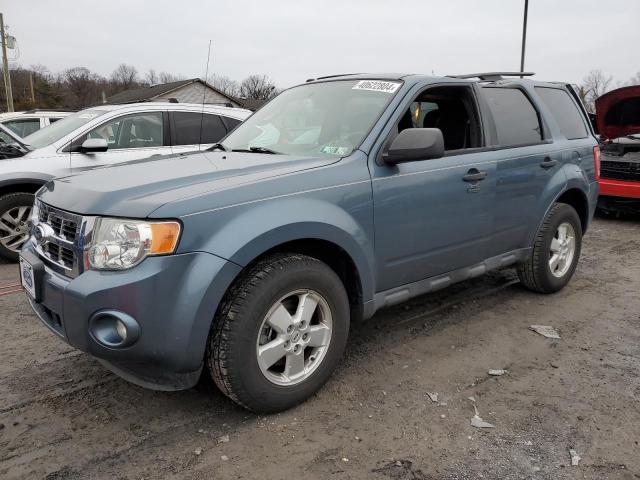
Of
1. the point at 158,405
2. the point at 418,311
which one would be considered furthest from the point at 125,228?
the point at 418,311

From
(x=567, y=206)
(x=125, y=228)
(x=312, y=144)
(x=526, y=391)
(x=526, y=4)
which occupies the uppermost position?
(x=526, y=4)

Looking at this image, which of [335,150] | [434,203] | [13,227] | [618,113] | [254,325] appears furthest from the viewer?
[618,113]

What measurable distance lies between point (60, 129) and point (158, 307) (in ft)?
16.7

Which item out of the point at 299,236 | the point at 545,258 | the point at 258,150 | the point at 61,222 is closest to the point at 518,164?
the point at 545,258

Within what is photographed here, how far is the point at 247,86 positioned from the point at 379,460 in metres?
7.32

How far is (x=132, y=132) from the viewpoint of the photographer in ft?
21.2

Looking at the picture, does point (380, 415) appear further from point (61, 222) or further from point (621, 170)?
point (621, 170)

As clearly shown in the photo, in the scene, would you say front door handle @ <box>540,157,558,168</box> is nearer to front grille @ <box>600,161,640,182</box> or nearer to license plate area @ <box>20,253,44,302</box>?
license plate area @ <box>20,253,44,302</box>

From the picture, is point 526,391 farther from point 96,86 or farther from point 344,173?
point 96,86

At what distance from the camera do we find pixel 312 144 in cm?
335

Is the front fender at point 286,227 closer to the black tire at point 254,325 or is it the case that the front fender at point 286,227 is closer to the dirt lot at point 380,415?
the black tire at point 254,325

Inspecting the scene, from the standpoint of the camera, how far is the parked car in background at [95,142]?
578cm

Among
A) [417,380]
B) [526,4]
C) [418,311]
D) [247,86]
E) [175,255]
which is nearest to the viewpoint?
[175,255]

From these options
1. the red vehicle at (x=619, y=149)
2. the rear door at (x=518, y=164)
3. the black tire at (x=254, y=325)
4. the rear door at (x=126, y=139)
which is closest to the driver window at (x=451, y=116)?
the rear door at (x=518, y=164)
